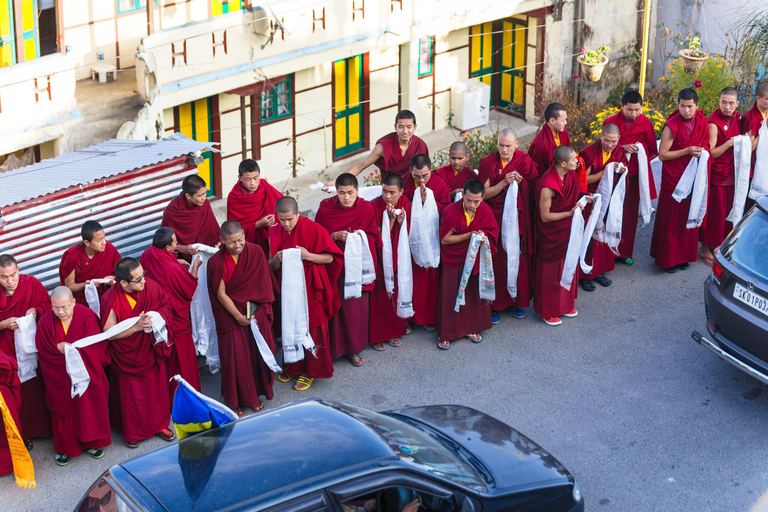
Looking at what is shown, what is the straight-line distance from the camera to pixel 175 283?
780cm

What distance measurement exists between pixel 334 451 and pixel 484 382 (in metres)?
3.30

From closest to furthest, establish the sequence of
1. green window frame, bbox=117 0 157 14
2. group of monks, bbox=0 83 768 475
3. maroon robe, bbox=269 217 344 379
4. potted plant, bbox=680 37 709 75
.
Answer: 1. group of monks, bbox=0 83 768 475
2. maroon robe, bbox=269 217 344 379
3. green window frame, bbox=117 0 157 14
4. potted plant, bbox=680 37 709 75

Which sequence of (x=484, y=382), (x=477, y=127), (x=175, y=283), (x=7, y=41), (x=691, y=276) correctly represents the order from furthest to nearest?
(x=477, y=127)
(x=7, y=41)
(x=691, y=276)
(x=484, y=382)
(x=175, y=283)

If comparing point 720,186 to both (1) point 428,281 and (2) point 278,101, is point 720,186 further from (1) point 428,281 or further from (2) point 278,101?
(2) point 278,101

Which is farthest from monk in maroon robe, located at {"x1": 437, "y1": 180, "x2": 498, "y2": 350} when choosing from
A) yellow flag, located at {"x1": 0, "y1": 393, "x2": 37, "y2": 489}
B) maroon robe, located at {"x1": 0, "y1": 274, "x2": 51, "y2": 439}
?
yellow flag, located at {"x1": 0, "y1": 393, "x2": 37, "y2": 489}

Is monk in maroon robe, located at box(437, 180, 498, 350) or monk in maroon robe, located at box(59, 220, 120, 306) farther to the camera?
monk in maroon robe, located at box(437, 180, 498, 350)

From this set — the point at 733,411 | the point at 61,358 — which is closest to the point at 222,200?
the point at 61,358

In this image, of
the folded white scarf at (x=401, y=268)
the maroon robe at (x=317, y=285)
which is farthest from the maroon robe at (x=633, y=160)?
the maroon robe at (x=317, y=285)

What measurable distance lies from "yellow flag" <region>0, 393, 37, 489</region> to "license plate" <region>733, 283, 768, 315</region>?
5714mm

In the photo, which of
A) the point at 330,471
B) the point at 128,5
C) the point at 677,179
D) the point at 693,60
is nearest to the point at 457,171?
the point at 677,179

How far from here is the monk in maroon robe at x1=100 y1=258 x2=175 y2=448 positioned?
24.2ft

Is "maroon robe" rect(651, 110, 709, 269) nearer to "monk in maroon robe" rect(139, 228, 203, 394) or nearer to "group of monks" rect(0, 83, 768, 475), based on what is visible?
"group of monks" rect(0, 83, 768, 475)

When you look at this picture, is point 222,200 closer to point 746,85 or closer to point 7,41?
point 7,41

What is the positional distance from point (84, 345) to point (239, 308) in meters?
1.28
